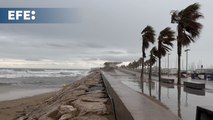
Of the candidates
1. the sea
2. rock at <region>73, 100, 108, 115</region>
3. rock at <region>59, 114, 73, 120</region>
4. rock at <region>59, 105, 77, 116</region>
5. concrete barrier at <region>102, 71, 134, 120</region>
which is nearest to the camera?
concrete barrier at <region>102, 71, 134, 120</region>

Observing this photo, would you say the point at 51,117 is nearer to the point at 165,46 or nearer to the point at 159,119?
the point at 159,119

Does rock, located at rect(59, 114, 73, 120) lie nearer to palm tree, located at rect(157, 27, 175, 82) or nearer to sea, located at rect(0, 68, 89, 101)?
sea, located at rect(0, 68, 89, 101)

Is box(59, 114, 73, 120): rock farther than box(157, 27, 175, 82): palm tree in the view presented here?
No

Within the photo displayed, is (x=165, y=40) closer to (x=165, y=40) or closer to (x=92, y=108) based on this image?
(x=165, y=40)

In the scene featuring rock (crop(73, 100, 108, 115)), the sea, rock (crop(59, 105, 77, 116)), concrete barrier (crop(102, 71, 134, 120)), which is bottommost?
the sea

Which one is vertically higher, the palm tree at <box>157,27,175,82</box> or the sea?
the palm tree at <box>157,27,175,82</box>

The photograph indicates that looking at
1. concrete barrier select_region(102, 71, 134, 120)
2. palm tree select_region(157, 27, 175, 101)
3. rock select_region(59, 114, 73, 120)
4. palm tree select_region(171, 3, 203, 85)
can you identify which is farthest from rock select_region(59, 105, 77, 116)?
palm tree select_region(157, 27, 175, 101)

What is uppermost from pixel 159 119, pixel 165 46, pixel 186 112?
pixel 165 46

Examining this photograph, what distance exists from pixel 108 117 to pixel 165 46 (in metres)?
22.6

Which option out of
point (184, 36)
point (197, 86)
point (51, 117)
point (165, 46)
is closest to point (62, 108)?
point (51, 117)

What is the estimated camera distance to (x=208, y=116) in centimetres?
447

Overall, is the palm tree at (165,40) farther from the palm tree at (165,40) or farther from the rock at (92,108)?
the rock at (92,108)

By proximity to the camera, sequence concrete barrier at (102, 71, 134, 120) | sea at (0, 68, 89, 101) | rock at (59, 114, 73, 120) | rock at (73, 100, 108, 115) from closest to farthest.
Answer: concrete barrier at (102, 71, 134, 120), rock at (73, 100, 108, 115), rock at (59, 114, 73, 120), sea at (0, 68, 89, 101)

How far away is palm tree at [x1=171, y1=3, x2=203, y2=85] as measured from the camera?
21109mm
